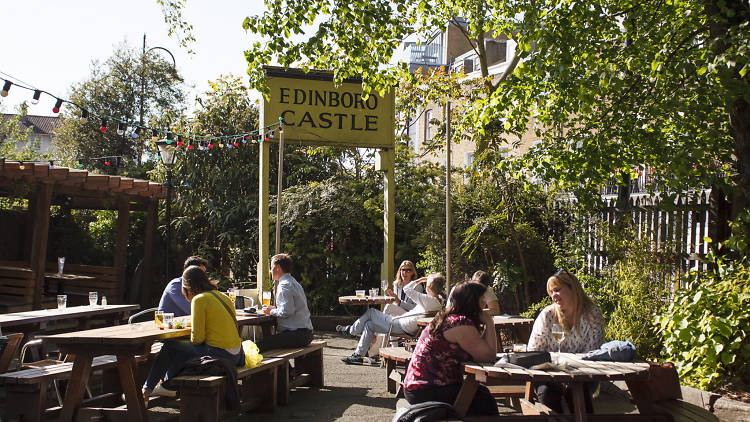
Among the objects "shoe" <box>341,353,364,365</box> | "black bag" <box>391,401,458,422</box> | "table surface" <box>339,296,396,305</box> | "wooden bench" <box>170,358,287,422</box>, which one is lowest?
"shoe" <box>341,353,364,365</box>

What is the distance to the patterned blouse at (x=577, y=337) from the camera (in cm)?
563

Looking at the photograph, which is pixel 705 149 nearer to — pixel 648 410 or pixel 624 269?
pixel 624 269

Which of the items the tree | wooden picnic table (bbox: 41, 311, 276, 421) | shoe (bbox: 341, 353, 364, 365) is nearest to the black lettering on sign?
shoe (bbox: 341, 353, 364, 365)

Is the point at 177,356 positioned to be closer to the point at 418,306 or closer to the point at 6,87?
the point at 418,306

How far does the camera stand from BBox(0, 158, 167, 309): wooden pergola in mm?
11945

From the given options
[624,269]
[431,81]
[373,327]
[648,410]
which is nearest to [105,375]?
[373,327]

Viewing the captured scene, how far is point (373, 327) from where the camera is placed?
9039 mm

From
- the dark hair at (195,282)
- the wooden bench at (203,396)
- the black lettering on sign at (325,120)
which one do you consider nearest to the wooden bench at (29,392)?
the wooden bench at (203,396)

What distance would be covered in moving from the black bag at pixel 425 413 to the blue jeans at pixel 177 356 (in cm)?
213

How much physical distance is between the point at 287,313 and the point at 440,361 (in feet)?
10.2

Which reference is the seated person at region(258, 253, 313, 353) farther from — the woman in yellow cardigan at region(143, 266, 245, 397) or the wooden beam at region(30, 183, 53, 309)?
the wooden beam at region(30, 183, 53, 309)

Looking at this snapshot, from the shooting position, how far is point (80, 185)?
13133 mm

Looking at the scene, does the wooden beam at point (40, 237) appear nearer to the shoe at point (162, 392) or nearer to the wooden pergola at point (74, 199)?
the wooden pergola at point (74, 199)

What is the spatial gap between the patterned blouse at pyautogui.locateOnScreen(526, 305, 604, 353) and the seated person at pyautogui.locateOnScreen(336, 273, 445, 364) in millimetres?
2583
